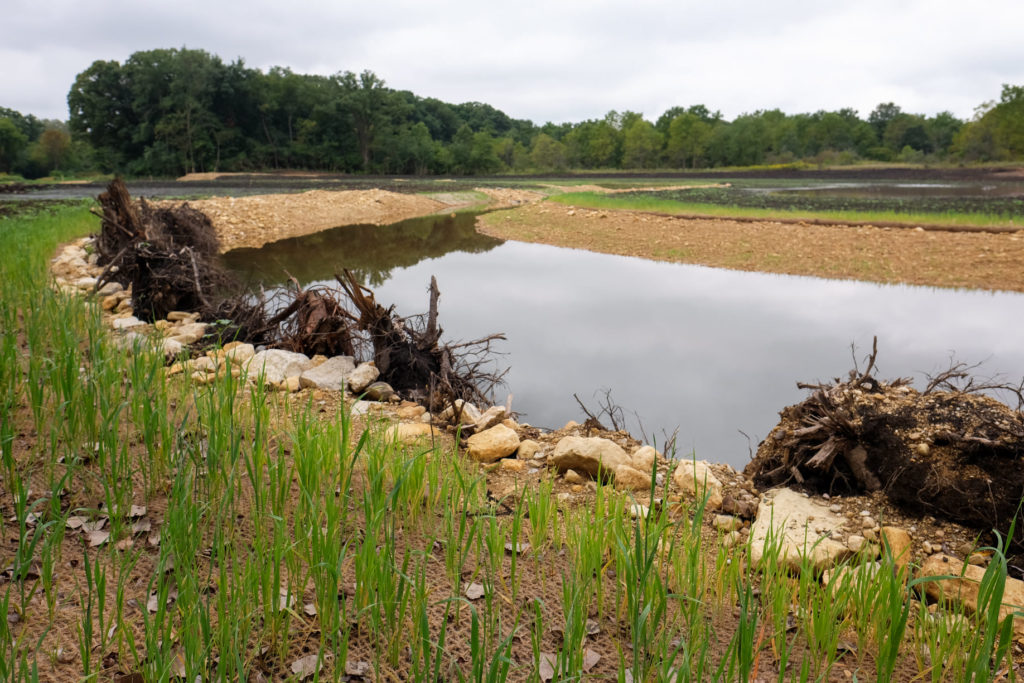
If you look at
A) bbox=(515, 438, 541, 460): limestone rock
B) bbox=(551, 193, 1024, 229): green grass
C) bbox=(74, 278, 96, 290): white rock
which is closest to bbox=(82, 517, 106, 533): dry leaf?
bbox=(515, 438, 541, 460): limestone rock

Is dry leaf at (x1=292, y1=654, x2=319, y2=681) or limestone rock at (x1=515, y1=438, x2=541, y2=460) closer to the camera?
dry leaf at (x1=292, y1=654, x2=319, y2=681)

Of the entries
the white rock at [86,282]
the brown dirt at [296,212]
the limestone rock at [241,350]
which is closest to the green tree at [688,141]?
the brown dirt at [296,212]

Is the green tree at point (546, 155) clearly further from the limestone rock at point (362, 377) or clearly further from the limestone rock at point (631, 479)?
the limestone rock at point (631, 479)

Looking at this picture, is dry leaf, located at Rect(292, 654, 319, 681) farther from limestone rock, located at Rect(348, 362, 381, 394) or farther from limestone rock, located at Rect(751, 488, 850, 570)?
limestone rock, located at Rect(348, 362, 381, 394)

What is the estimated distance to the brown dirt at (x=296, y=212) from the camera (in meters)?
17.3

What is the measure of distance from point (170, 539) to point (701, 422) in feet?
13.0

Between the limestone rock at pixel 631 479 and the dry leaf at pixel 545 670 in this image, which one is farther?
the limestone rock at pixel 631 479

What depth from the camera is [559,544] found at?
271cm

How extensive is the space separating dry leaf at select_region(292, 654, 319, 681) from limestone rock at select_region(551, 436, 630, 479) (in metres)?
2.02

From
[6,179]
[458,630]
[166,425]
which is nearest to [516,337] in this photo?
[166,425]

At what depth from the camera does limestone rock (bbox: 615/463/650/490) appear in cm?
363

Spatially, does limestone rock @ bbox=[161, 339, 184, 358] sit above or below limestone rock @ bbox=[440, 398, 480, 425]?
above

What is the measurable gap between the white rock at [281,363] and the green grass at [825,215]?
14.8 m

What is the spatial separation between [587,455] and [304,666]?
2.15m
